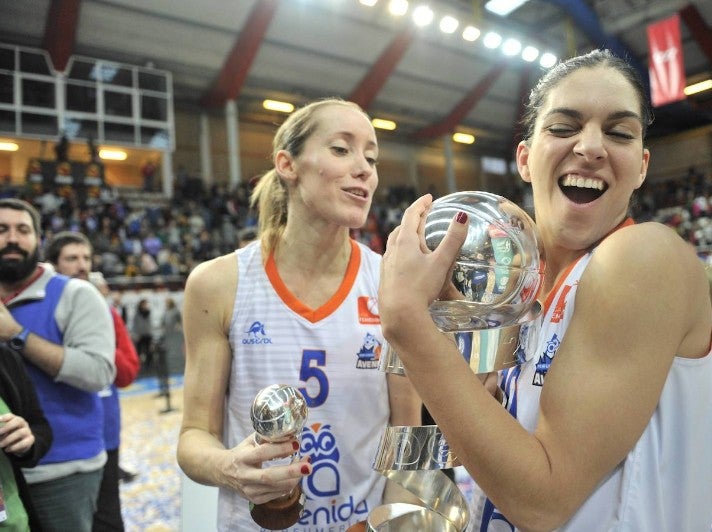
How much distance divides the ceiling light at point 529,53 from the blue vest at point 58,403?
19.7 metres

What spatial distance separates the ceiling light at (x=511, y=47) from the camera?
18344 millimetres

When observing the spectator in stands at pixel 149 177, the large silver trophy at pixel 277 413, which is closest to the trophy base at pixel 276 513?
the large silver trophy at pixel 277 413

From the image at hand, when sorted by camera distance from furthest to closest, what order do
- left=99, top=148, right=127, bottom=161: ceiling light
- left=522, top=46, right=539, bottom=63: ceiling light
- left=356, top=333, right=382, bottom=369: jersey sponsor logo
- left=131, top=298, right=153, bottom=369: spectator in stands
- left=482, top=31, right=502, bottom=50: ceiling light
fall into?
1. left=522, top=46, right=539, bottom=63: ceiling light
2. left=482, top=31, right=502, bottom=50: ceiling light
3. left=99, top=148, right=127, bottom=161: ceiling light
4. left=131, top=298, right=153, bottom=369: spectator in stands
5. left=356, top=333, right=382, bottom=369: jersey sponsor logo

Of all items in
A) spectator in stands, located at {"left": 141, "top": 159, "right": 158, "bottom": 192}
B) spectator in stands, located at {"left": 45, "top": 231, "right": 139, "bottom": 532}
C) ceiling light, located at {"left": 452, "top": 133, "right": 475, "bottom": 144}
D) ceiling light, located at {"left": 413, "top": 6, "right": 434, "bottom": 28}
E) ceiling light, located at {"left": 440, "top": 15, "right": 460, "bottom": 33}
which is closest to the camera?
spectator in stands, located at {"left": 45, "top": 231, "right": 139, "bottom": 532}

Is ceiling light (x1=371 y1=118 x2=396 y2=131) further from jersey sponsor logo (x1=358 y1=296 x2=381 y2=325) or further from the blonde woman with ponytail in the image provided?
jersey sponsor logo (x1=358 y1=296 x2=381 y2=325)

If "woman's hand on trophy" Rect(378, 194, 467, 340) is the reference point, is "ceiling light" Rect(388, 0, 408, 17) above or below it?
above

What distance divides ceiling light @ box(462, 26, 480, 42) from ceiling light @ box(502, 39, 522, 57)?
1.44 metres

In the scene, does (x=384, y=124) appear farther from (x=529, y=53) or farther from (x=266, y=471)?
(x=266, y=471)

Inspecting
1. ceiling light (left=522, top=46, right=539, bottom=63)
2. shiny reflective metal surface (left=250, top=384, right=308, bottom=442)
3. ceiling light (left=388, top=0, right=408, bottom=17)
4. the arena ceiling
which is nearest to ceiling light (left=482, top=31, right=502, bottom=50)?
the arena ceiling

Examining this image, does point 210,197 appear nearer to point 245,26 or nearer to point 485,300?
point 245,26

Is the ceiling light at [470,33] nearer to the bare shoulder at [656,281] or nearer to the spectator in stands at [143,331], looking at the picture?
the spectator in stands at [143,331]

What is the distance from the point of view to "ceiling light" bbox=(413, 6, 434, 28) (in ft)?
52.6

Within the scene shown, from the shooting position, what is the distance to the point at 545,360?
3.02ft

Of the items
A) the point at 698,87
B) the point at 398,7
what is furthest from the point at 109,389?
the point at 698,87
